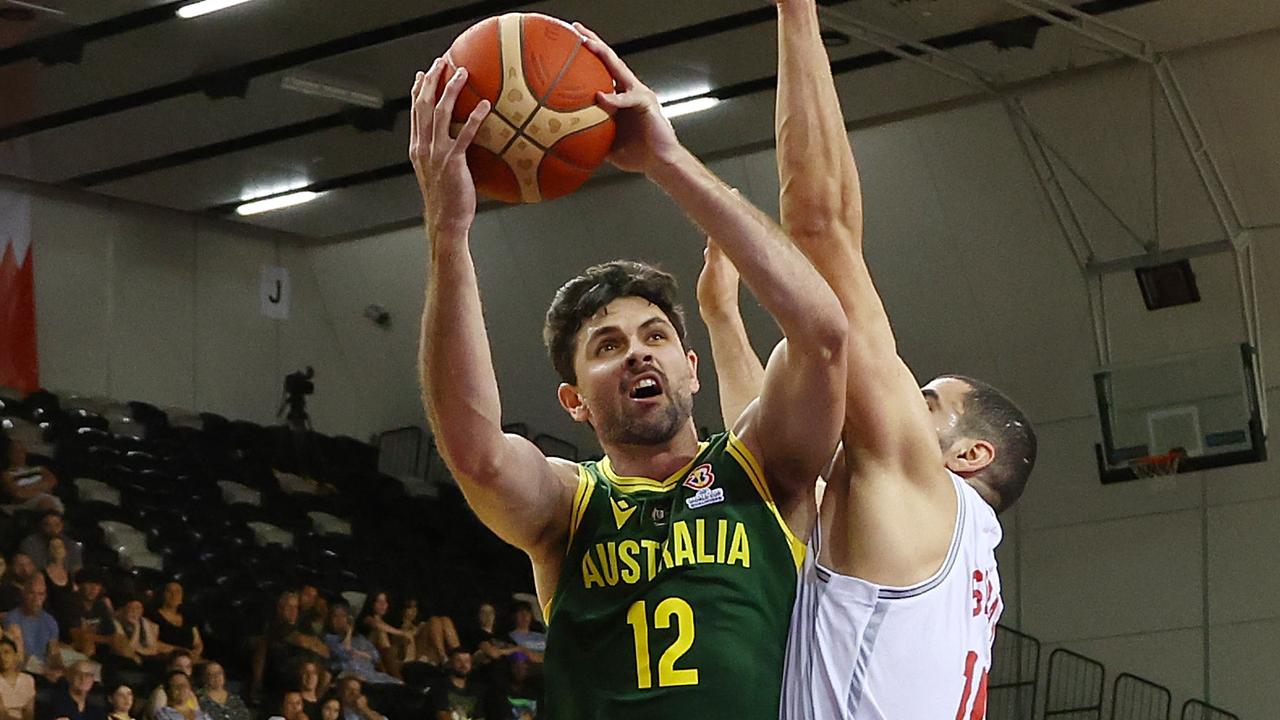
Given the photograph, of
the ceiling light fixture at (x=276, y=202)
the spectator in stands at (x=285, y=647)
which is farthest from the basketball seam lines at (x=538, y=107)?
the ceiling light fixture at (x=276, y=202)

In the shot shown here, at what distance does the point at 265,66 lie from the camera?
15438mm

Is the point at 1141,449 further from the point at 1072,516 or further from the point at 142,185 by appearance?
the point at 142,185

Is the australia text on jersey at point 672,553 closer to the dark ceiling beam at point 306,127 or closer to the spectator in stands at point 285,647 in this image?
the spectator in stands at point 285,647

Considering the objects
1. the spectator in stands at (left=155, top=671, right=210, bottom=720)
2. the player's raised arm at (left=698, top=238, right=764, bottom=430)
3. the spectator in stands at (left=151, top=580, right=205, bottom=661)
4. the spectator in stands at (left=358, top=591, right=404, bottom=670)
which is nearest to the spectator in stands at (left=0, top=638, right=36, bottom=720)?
the spectator in stands at (left=155, top=671, right=210, bottom=720)

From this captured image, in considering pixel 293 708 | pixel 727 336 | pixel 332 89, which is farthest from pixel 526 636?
pixel 727 336

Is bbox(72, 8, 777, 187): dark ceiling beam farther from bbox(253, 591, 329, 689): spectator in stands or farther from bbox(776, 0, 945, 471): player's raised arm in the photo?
bbox(776, 0, 945, 471): player's raised arm

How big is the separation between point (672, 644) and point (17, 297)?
15.3 metres

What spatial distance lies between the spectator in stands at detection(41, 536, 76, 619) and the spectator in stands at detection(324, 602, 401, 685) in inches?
86.6

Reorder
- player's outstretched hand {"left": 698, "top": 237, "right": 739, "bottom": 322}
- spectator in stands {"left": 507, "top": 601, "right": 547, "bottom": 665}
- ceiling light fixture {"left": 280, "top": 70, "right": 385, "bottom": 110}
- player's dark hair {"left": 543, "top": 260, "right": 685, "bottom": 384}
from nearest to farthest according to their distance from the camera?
player's dark hair {"left": 543, "top": 260, "right": 685, "bottom": 384}, player's outstretched hand {"left": 698, "top": 237, "right": 739, "bottom": 322}, spectator in stands {"left": 507, "top": 601, "right": 547, "bottom": 665}, ceiling light fixture {"left": 280, "top": 70, "right": 385, "bottom": 110}

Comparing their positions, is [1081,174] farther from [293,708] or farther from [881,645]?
[881,645]

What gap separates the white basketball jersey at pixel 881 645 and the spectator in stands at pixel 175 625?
9.22 meters

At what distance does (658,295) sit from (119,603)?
29.2ft

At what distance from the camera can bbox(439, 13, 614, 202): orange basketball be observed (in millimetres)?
3250

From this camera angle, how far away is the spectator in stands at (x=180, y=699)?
34.5 feet
